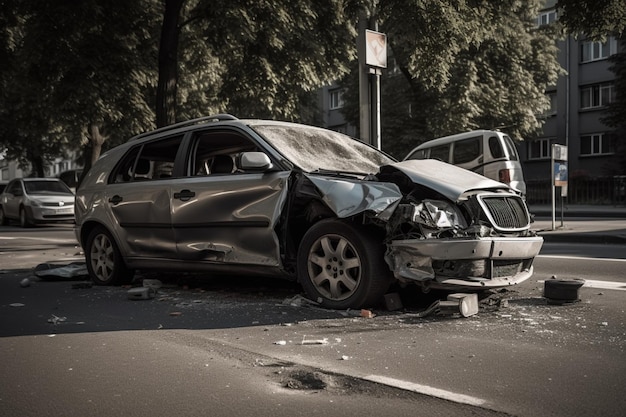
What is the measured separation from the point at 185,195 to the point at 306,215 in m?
1.37

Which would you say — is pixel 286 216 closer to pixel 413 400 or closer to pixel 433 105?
pixel 413 400

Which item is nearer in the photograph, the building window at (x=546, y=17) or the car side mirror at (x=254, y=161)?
the car side mirror at (x=254, y=161)

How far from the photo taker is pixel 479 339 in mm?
4621

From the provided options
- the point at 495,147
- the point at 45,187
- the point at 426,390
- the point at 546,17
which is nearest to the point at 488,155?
the point at 495,147

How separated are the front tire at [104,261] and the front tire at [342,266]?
2600mm

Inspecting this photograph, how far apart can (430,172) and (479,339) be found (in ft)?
5.57

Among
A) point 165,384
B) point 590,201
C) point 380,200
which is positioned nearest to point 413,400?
point 165,384

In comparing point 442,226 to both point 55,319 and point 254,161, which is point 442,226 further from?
point 55,319

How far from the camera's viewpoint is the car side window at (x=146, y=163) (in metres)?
7.26

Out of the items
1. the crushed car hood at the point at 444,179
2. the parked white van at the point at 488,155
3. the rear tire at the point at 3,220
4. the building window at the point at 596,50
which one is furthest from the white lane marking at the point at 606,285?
the building window at the point at 596,50

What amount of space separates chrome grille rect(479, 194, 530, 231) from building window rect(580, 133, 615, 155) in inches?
1334

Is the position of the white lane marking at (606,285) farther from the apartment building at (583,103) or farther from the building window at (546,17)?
the building window at (546,17)

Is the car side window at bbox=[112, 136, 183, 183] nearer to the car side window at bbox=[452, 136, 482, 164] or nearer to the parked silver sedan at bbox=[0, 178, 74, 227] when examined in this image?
the car side window at bbox=[452, 136, 482, 164]

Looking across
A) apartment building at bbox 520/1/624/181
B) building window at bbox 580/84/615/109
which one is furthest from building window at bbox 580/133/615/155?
building window at bbox 580/84/615/109
